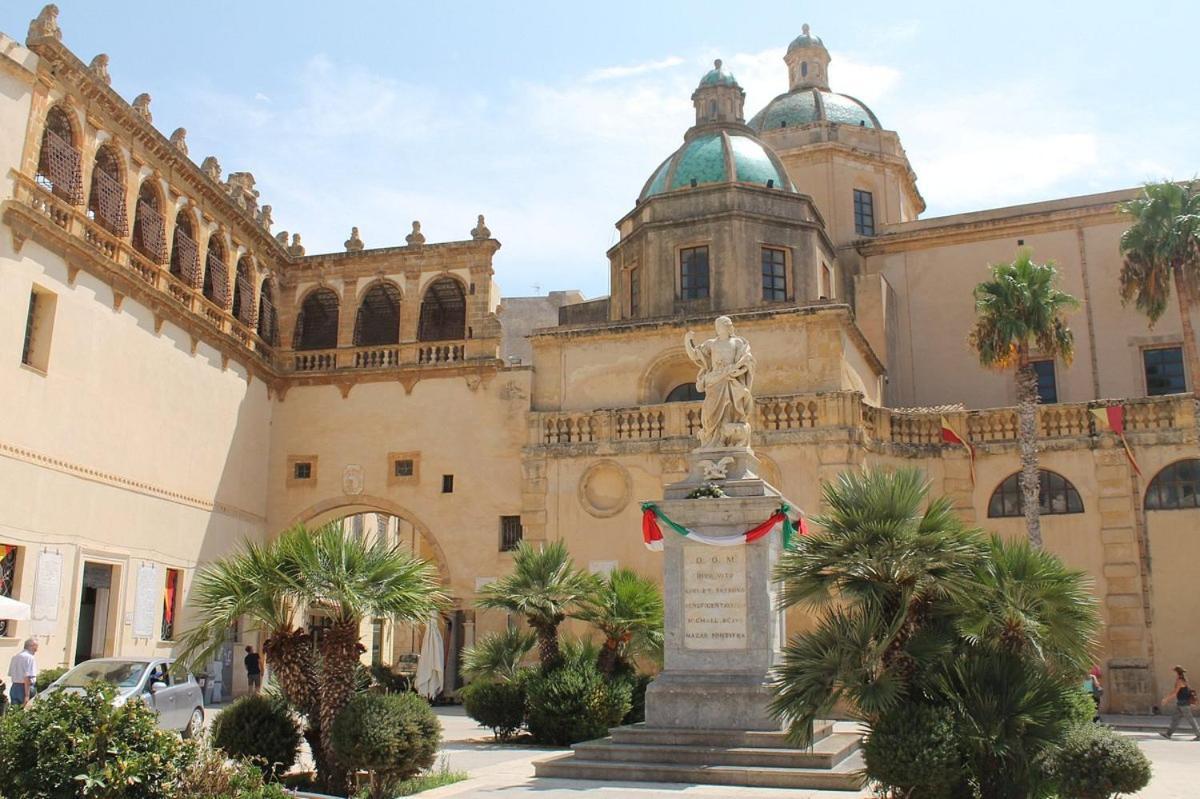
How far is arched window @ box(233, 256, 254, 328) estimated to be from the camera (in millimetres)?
31516

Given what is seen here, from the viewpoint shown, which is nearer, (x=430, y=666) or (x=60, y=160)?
(x=60, y=160)

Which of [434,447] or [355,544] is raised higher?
[434,447]

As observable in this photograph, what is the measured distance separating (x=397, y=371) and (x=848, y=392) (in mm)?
12298

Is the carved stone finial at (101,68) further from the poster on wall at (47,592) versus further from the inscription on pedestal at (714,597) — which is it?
the inscription on pedestal at (714,597)

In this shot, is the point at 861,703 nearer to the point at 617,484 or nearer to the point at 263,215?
the point at 617,484

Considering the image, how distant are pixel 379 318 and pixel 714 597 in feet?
78.4

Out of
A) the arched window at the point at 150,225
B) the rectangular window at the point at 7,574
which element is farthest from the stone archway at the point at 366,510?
the rectangular window at the point at 7,574

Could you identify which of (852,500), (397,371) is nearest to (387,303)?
(397,371)

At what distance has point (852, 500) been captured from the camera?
1127 cm

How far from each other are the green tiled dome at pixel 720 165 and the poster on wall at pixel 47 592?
18.4 meters

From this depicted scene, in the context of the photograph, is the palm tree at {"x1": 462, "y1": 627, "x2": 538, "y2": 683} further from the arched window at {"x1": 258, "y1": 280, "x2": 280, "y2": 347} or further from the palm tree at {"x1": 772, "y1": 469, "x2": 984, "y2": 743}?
the arched window at {"x1": 258, "y1": 280, "x2": 280, "y2": 347}

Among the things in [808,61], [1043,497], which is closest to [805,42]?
[808,61]

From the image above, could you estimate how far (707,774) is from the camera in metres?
12.3

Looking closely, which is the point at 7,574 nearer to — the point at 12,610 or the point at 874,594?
the point at 12,610
